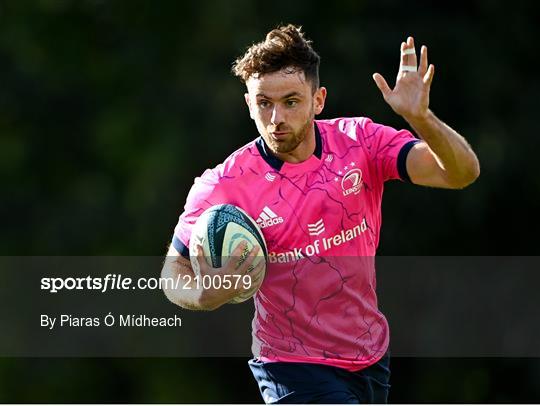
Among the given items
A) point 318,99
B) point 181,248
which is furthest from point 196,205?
point 318,99

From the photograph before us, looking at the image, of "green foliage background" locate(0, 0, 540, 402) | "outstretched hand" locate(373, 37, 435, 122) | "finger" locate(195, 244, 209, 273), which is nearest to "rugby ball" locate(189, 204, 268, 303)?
"finger" locate(195, 244, 209, 273)

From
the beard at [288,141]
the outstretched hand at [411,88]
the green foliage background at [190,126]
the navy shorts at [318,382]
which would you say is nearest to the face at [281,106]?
the beard at [288,141]

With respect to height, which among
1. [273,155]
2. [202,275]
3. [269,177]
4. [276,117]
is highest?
[276,117]

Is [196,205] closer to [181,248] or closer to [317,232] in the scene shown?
[181,248]

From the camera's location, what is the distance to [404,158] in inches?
281

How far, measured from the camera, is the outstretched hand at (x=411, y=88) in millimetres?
6691

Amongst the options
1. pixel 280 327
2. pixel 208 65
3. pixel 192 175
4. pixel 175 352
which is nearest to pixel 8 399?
pixel 175 352

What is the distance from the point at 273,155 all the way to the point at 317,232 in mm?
428

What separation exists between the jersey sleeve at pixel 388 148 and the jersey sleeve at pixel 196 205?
0.73 m

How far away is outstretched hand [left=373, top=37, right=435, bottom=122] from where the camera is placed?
669 cm

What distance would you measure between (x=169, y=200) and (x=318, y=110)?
335 inches

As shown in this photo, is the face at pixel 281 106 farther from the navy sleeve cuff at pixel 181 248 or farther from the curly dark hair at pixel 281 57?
the navy sleeve cuff at pixel 181 248

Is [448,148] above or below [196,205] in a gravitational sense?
above

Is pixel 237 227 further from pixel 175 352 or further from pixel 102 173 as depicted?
pixel 102 173
